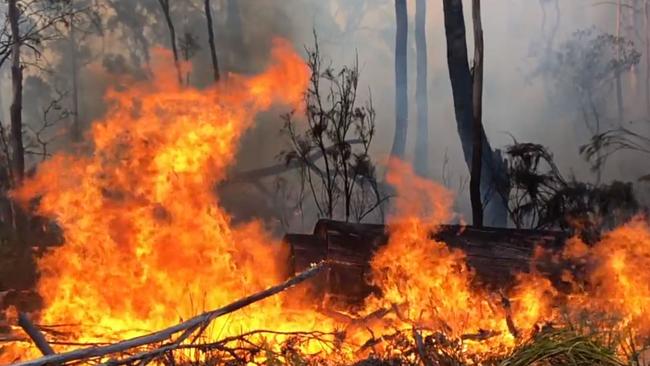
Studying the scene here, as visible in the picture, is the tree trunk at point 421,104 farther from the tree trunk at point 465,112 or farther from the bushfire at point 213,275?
the bushfire at point 213,275

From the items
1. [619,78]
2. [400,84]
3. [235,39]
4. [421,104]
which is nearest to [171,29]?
[235,39]

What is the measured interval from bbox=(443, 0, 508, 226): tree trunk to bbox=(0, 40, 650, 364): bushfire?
1090 mm

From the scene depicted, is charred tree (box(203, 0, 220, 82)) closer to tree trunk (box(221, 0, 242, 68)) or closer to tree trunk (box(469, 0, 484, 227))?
tree trunk (box(221, 0, 242, 68))

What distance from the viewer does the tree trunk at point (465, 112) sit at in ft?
17.4

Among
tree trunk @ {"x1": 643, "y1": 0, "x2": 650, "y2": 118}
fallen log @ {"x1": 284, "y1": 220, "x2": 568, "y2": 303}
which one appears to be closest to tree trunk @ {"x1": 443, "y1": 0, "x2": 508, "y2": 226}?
fallen log @ {"x1": 284, "y1": 220, "x2": 568, "y2": 303}

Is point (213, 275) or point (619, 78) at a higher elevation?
point (619, 78)

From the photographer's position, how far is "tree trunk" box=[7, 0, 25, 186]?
484 centimetres

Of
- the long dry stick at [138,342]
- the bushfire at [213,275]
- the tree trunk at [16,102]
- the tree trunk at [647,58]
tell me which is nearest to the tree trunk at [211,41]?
the bushfire at [213,275]

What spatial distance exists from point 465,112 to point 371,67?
33.8 inches

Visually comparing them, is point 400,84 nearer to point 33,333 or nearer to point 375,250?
point 375,250

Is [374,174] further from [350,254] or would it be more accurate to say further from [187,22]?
[187,22]

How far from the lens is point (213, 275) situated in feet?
13.1

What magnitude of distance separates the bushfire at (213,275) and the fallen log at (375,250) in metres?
0.07

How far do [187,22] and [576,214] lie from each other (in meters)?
3.49
